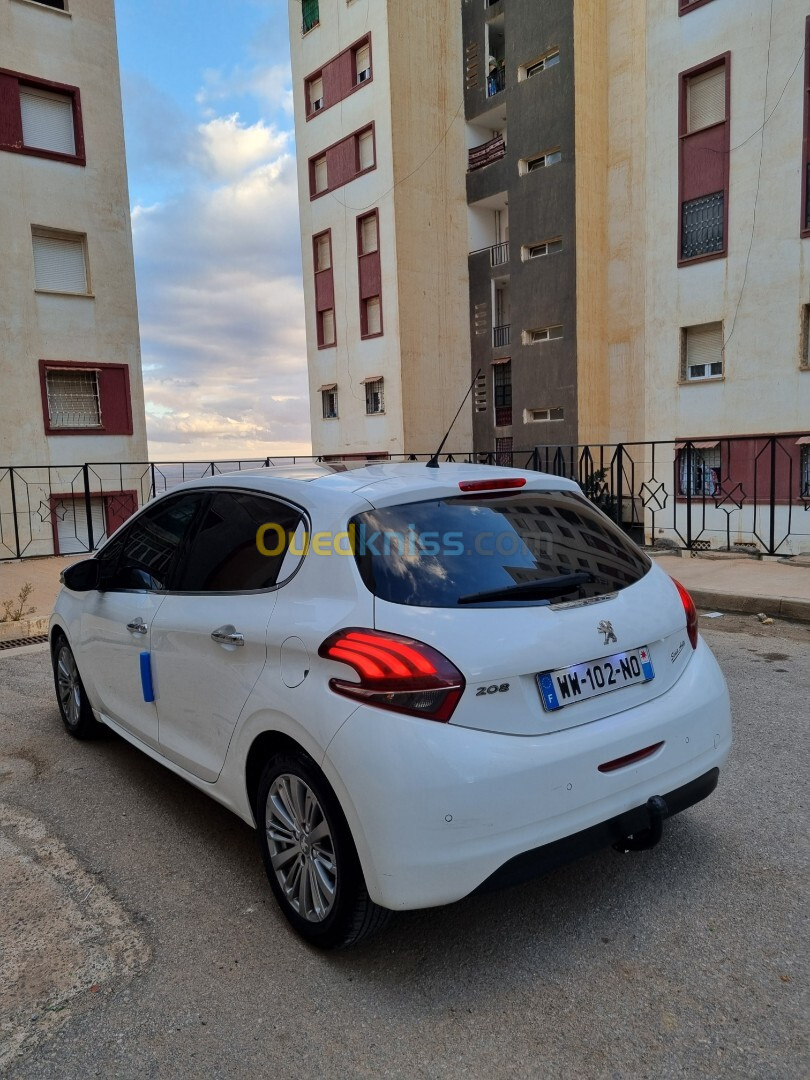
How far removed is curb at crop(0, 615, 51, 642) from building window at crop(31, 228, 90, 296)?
41.1 ft

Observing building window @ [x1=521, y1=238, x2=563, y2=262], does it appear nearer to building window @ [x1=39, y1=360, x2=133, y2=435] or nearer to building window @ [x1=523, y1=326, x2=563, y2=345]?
building window @ [x1=523, y1=326, x2=563, y2=345]

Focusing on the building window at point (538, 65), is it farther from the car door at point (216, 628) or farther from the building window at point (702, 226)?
the car door at point (216, 628)

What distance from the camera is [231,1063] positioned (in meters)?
2.02

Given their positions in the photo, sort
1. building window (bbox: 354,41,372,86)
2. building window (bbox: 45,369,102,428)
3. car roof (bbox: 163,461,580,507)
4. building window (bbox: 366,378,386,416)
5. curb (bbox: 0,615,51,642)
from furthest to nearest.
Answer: building window (bbox: 366,378,386,416) → building window (bbox: 354,41,372,86) → building window (bbox: 45,369,102,428) → curb (bbox: 0,615,51,642) → car roof (bbox: 163,461,580,507)

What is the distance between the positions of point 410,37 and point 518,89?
14.3 feet

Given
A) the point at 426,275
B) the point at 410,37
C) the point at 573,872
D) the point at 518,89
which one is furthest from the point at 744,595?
the point at 410,37

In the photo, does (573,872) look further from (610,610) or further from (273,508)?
(273,508)

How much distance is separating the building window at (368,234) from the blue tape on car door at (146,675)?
86.5 feet

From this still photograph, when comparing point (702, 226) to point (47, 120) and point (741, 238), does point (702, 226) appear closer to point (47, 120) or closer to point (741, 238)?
point (741, 238)

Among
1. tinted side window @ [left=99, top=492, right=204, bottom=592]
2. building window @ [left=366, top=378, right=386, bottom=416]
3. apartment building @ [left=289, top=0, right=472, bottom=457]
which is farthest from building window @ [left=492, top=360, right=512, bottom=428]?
tinted side window @ [left=99, top=492, right=204, bottom=592]

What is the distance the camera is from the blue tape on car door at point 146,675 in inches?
135

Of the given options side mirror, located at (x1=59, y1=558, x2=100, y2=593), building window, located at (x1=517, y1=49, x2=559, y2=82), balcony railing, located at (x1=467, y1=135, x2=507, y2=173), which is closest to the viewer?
side mirror, located at (x1=59, y1=558, x2=100, y2=593)

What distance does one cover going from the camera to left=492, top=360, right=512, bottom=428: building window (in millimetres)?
28156

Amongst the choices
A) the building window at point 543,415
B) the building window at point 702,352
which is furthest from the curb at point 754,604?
the building window at point 543,415
